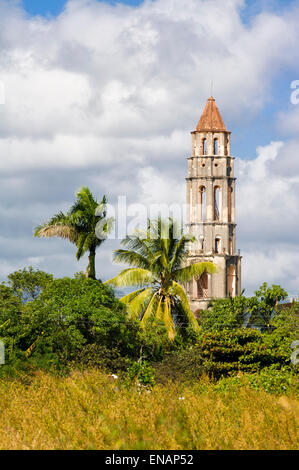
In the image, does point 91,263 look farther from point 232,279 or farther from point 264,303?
point 232,279

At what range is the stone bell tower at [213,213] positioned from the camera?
297ft

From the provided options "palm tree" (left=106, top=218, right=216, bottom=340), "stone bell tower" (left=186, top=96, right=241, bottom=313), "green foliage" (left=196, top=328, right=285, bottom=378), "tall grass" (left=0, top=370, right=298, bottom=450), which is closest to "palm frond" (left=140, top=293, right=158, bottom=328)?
"palm tree" (left=106, top=218, right=216, bottom=340)

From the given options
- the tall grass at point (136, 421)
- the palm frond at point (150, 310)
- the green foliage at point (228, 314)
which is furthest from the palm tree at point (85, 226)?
the tall grass at point (136, 421)

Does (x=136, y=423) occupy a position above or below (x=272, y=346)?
below

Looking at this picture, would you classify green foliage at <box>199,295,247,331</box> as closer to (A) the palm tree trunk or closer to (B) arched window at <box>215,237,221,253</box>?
(A) the palm tree trunk

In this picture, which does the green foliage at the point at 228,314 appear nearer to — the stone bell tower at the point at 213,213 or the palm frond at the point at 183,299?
the palm frond at the point at 183,299

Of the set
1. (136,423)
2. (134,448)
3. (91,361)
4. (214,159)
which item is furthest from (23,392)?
(214,159)

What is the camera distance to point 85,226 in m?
38.2

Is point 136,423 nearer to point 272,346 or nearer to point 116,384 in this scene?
point 116,384

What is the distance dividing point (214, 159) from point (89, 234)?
5734 centimetres

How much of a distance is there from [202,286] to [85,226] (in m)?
54.4

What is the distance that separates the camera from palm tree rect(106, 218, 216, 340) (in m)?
34.9

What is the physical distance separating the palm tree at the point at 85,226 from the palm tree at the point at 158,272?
9.21 ft

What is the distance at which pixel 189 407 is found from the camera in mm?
13016
